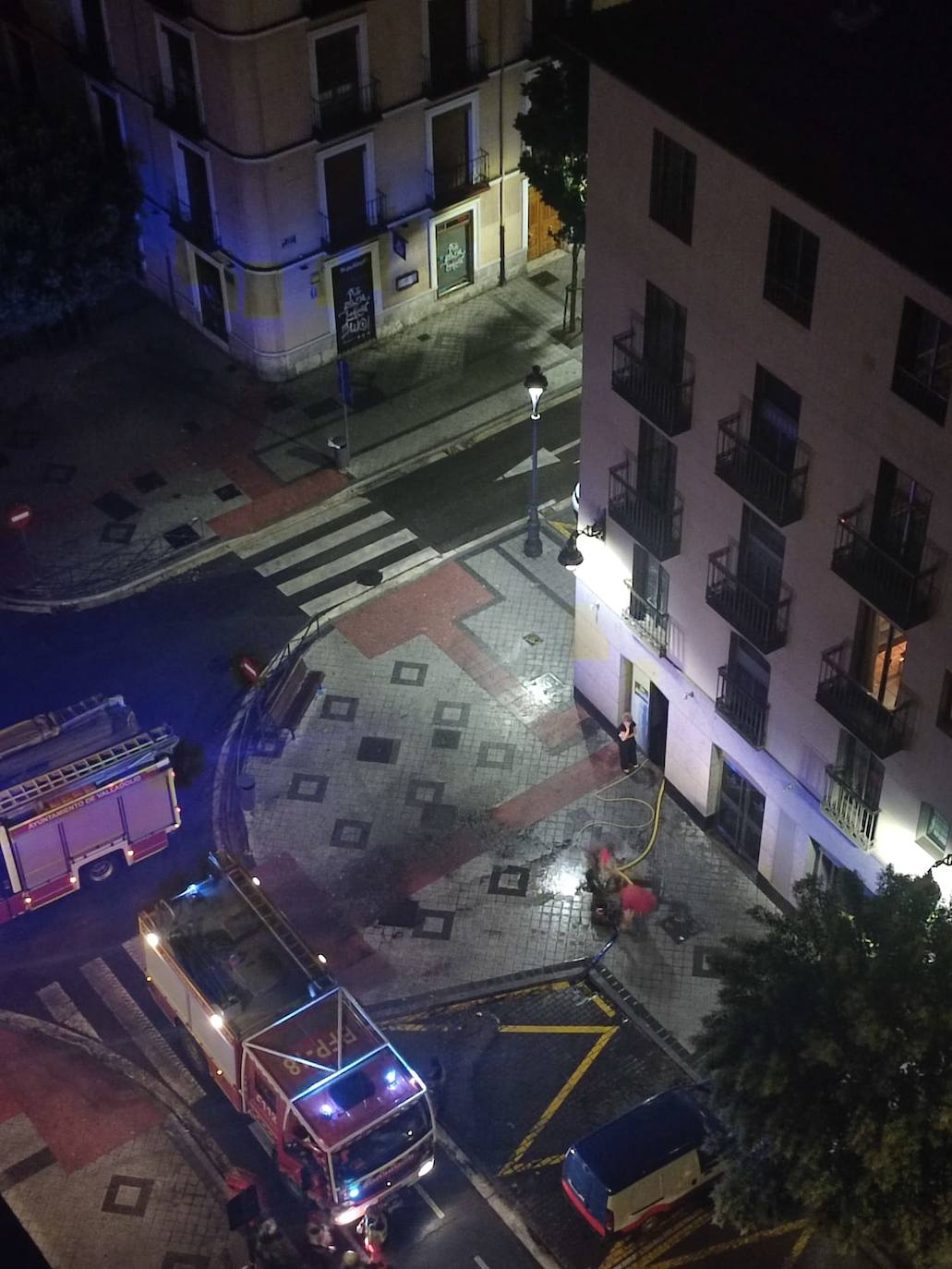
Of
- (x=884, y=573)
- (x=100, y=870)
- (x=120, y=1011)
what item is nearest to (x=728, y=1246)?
(x=884, y=573)

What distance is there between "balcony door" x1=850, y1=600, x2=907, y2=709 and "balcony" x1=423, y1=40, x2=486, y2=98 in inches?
1043

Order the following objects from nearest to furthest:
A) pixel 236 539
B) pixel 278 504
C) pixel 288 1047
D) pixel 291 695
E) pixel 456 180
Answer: pixel 288 1047
pixel 291 695
pixel 236 539
pixel 278 504
pixel 456 180

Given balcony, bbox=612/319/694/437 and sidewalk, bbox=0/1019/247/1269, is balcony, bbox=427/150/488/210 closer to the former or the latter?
balcony, bbox=612/319/694/437

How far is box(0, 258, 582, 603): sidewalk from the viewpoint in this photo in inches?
2010

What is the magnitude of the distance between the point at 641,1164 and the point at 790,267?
17.1 m

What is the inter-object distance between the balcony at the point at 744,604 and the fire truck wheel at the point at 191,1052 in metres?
14.6

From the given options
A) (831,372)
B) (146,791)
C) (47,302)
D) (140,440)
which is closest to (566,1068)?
(146,791)

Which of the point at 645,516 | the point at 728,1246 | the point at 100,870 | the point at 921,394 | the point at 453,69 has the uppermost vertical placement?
the point at 921,394

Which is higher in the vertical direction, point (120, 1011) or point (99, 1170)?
point (120, 1011)

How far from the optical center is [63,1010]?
39.7 metres

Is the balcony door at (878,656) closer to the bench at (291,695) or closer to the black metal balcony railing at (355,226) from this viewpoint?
the bench at (291,695)

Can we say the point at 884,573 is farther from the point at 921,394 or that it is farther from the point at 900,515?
the point at 921,394

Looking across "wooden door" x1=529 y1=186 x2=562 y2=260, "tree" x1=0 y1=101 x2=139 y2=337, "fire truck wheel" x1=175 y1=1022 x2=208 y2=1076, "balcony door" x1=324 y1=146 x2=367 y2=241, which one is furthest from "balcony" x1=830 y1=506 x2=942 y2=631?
"tree" x1=0 y1=101 x2=139 y2=337

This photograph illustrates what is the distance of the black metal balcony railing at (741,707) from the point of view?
1518 inches
